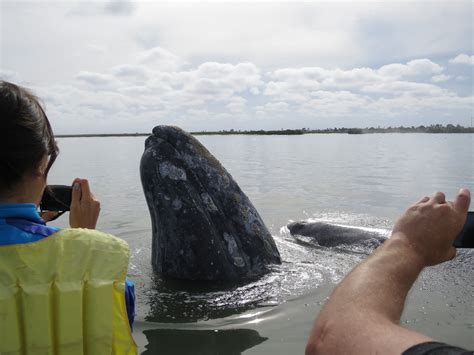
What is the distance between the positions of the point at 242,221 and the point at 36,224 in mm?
3474

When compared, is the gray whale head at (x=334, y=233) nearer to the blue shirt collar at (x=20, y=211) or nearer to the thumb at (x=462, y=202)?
the thumb at (x=462, y=202)

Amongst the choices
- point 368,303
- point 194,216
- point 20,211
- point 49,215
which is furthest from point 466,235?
point 194,216

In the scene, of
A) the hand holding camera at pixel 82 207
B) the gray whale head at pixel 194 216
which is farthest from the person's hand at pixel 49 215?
the gray whale head at pixel 194 216

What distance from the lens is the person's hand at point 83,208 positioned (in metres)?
2.18

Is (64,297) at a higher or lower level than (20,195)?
lower

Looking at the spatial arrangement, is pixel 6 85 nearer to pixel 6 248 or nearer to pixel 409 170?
pixel 6 248

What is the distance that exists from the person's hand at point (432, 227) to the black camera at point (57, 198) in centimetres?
149

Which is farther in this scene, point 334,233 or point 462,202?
point 334,233

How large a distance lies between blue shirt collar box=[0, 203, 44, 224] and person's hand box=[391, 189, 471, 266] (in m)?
1.26

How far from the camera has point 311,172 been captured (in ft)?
64.1

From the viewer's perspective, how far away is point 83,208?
2184mm

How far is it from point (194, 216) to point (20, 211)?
320cm

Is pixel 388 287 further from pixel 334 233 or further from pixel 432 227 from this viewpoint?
pixel 334 233

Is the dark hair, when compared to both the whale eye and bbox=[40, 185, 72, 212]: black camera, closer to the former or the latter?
bbox=[40, 185, 72, 212]: black camera
